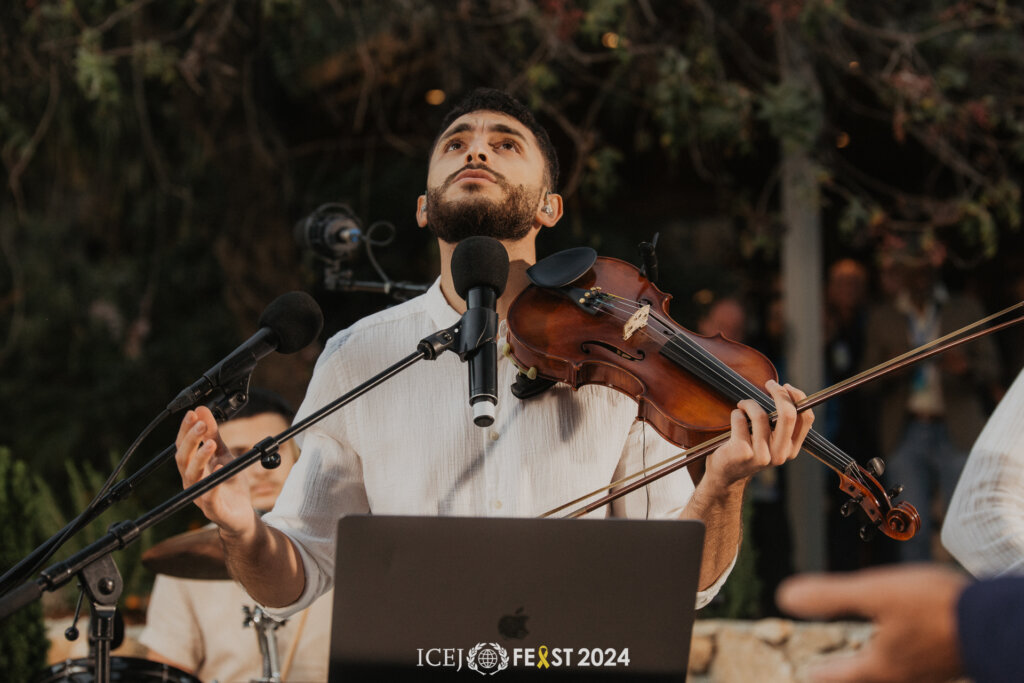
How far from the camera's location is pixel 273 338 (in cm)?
207

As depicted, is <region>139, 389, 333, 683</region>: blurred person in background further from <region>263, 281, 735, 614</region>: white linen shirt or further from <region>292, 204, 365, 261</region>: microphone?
<region>263, 281, 735, 614</region>: white linen shirt

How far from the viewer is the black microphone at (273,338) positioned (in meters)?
1.96

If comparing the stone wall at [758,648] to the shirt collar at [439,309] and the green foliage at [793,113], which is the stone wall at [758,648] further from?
the shirt collar at [439,309]

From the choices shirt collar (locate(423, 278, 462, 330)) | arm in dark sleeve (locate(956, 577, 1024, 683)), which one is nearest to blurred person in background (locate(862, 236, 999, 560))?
shirt collar (locate(423, 278, 462, 330))

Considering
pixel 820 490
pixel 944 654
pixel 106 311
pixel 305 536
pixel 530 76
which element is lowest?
pixel 944 654

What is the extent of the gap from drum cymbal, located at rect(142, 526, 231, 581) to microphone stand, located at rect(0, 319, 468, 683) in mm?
1242

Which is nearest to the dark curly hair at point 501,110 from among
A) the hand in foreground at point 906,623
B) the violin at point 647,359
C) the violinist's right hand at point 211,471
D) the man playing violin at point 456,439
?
the man playing violin at point 456,439

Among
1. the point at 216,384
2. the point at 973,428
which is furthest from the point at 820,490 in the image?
the point at 216,384

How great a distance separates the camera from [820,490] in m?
5.82

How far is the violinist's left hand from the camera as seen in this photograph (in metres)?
1.92

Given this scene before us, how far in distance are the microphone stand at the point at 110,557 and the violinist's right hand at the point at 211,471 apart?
85 millimetres

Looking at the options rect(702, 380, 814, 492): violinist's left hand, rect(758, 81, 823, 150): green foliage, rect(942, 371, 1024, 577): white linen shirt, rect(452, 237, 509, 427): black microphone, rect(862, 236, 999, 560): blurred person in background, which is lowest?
rect(942, 371, 1024, 577): white linen shirt

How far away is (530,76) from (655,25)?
2.52ft

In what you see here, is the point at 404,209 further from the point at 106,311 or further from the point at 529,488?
the point at 529,488
